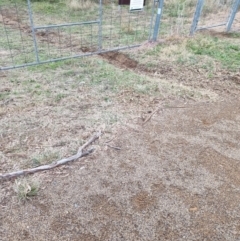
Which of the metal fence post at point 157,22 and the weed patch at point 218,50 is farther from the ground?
the metal fence post at point 157,22

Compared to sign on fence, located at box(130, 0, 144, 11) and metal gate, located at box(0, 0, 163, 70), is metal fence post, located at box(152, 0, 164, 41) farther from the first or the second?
sign on fence, located at box(130, 0, 144, 11)

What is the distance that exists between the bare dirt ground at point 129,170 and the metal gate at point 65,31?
124cm

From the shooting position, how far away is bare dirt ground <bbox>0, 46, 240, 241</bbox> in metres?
1.72

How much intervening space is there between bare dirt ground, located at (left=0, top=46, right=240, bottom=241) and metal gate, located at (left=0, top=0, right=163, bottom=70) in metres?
1.24

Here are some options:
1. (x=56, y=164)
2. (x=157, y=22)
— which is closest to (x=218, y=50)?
(x=157, y=22)

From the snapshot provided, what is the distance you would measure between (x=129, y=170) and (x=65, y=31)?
4428 mm

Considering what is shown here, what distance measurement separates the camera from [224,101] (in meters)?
3.34

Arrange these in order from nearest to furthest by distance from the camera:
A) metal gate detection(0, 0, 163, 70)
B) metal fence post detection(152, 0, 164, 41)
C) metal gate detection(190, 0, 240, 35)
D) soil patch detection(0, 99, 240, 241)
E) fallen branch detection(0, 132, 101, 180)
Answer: soil patch detection(0, 99, 240, 241), fallen branch detection(0, 132, 101, 180), metal gate detection(0, 0, 163, 70), metal fence post detection(152, 0, 164, 41), metal gate detection(190, 0, 240, 35)

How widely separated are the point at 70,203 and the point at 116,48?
3350 mm

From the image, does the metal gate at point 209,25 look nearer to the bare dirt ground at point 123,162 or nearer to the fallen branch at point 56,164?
the bare dirt ground at point 123,162

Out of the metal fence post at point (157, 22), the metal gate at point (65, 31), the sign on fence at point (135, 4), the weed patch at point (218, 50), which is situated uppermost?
the sign on fence at point (135, 4)

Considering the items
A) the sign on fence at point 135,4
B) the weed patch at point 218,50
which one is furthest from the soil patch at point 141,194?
the sign on fence at point 135,4

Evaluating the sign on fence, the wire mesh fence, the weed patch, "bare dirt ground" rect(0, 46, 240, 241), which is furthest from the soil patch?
the sign on fence

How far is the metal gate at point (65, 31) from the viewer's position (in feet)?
13.9
